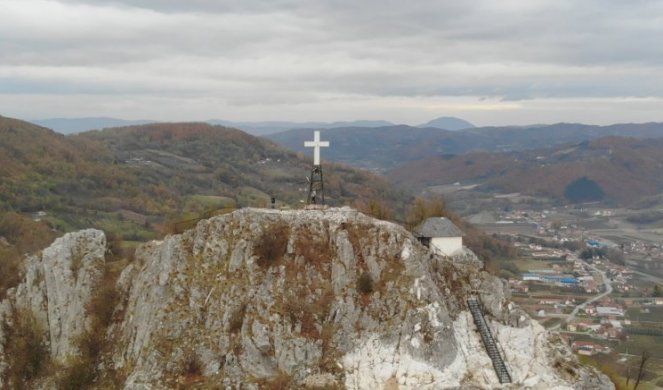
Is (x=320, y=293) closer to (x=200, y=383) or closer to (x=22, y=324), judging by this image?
(x=200, y=383)

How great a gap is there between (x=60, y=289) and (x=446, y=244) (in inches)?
898

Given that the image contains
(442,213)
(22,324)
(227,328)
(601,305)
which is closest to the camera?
(227,328)

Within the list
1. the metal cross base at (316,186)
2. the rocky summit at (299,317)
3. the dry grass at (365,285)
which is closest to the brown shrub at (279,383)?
the rocky summit at (299,317)

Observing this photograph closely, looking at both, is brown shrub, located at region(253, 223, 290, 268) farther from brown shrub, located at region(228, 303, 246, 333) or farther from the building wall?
the building wall

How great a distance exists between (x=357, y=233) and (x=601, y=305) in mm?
97028

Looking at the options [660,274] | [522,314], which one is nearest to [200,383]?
[522,314]

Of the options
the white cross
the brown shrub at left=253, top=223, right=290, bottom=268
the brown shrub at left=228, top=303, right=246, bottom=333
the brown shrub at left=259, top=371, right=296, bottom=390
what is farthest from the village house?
the brown shrub at left=228, top=303, right=246, bottom=333

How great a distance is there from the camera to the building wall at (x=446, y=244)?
3728 cm

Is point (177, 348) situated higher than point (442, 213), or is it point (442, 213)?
point (442, 213)

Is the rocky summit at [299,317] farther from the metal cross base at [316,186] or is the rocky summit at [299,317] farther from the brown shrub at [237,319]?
the metal cross base at [316,186]

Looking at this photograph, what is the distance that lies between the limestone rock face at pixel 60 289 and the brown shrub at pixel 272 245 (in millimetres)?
10884

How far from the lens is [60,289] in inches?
1467

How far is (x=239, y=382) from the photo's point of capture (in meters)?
30.2

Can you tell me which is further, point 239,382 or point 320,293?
point 320,293
